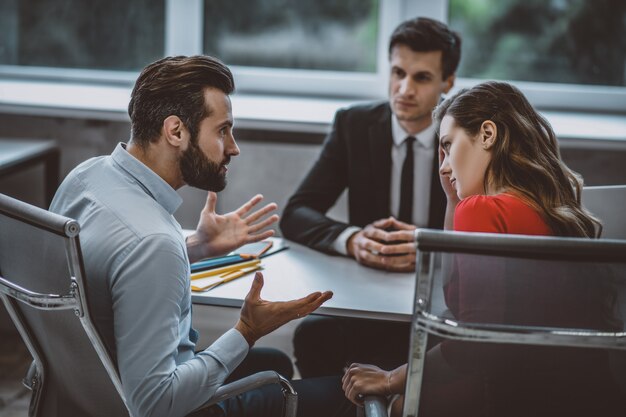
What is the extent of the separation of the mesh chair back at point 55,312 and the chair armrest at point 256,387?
0.17 m

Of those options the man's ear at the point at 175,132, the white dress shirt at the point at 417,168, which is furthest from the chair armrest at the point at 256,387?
the white dress shirt at the point at 417,168

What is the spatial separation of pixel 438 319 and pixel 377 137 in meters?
1.37

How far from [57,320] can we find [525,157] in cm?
94

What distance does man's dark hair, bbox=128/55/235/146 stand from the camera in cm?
155

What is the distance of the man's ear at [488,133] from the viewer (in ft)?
5.32

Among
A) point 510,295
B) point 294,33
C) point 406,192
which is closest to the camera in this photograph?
point 510,295

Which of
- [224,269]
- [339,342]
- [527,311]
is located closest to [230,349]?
[224,269]

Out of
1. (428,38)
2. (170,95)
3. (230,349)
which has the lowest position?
(230,349)

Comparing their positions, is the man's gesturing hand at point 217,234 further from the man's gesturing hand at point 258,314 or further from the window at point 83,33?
the window at point 83,33

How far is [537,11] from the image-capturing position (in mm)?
3312

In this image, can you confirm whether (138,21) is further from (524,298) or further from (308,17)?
(524,298)

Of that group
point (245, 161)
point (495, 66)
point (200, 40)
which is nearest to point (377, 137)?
point (245, 161)

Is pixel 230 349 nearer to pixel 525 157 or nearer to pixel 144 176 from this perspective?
pixel 144 176

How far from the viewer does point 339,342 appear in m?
2.27
